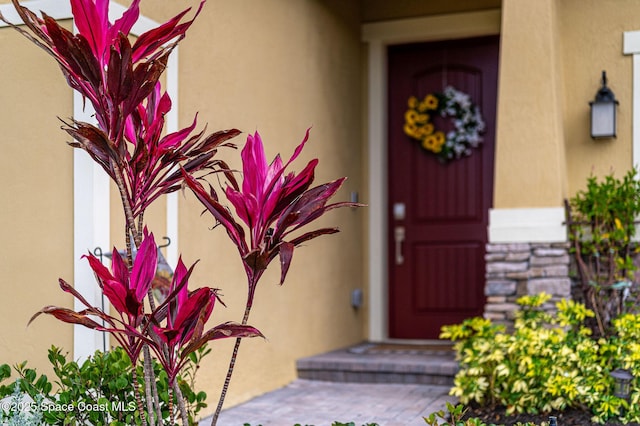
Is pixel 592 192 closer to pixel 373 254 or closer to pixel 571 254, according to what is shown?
pixel 571 254

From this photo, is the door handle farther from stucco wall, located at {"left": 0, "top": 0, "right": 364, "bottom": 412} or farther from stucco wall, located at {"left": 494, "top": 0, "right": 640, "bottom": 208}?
stucco wall, located at {"left": 494, "top": 0, "right": 640, "bottom": 208}

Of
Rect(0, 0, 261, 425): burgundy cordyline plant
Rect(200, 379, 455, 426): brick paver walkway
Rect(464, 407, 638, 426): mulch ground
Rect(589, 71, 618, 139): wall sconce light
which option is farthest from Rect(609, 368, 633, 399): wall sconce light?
Rect(0, 0, 261, 425): burgundy cordyline plant

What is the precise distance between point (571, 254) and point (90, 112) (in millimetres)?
3133

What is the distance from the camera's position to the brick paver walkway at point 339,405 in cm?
457

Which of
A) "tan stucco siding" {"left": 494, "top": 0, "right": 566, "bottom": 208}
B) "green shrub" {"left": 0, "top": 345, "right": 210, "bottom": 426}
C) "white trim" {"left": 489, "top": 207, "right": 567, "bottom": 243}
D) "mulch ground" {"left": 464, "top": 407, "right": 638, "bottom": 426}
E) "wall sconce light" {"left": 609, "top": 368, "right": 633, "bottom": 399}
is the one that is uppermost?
"tan stucco siding" {"left": 494, "top": 0, "right": 566, "bottom": 208}

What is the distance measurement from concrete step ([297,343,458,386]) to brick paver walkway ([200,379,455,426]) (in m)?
0.05

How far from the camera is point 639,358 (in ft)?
14.2

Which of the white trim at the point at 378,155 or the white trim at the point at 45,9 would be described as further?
the white trim at the point at 378,155

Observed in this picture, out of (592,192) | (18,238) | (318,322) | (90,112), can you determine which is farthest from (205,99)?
(592,192)

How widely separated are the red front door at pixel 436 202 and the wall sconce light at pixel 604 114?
120cm

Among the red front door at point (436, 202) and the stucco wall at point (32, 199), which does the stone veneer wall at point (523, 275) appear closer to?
the red front door at point (436, 202)

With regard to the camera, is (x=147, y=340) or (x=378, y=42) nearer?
(x=147, y=340)

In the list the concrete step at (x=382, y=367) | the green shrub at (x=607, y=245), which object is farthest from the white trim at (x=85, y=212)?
the green shrub at (x=607, y=245)

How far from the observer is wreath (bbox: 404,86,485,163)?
667cm
